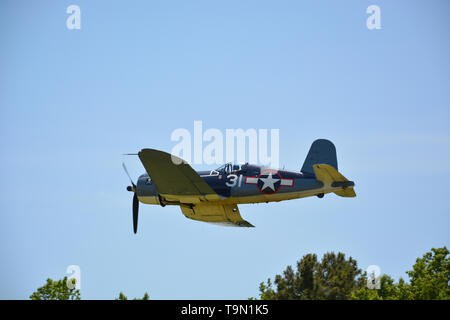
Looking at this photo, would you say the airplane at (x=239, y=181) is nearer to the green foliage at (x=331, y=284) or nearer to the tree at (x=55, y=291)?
the green foliage at (x=331, y=284)

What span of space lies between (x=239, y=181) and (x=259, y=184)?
0.73 meters

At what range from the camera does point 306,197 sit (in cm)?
2134

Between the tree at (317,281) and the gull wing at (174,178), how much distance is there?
738 inches

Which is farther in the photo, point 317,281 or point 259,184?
point 317,281

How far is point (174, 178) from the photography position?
70.2ft

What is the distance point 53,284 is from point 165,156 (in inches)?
1330

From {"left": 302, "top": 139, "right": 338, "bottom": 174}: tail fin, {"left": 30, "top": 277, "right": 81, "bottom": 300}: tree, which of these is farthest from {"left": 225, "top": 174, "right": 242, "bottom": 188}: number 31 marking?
{"left": 30, "top": 277, "right": 81, "bottom": 300}: tree

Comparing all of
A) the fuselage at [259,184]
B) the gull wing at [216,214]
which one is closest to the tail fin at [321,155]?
the fuselage at [259,184]

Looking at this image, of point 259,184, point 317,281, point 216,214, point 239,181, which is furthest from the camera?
point 317,281

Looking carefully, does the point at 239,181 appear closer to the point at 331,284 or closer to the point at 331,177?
the point at 331,177

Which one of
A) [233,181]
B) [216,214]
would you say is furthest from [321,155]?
[216,214]
